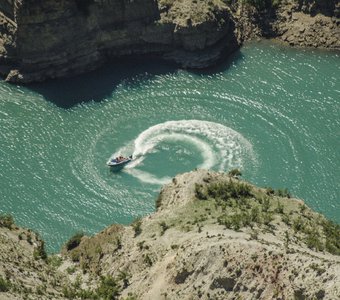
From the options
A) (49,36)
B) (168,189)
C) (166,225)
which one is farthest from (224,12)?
(166,225)

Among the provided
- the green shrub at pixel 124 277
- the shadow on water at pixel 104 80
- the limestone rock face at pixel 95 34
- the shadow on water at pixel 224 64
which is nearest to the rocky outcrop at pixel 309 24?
the shadow on water at pixel 224 64

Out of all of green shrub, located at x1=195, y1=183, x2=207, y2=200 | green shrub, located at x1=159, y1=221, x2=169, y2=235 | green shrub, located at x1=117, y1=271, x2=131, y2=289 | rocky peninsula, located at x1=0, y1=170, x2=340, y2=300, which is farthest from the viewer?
green shrub, located at x1=195, y1=183, x2=207, y2=200

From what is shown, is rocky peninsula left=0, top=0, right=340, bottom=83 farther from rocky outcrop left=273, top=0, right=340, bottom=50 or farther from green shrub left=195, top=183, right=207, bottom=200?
green shrub left=195, top=183, right=207, bottom=200

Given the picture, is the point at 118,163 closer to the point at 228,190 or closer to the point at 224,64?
the point at 228,190

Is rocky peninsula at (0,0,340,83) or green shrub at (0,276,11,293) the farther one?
rocky peninsula at (0,0,340,83)

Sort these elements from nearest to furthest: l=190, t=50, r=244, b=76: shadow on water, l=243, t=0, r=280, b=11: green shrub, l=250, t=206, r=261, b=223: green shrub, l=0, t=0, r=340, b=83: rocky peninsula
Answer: l=250, t=206, r=261, b=223: green shrub, l=0, t=0, r=340, b=83: rocky peninsula, l=190, t=50, r=244, b=76: shadow on water, l=243, t=0, r=280, b=11: green shrub

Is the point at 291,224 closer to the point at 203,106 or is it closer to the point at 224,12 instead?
the point at 203,106

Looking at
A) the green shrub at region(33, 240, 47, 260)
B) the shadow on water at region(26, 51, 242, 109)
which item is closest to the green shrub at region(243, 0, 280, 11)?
the shadow on water at region(26, 51, 242, 109)
